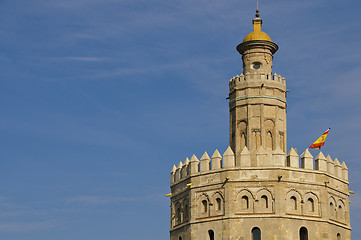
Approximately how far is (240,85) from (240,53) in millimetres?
2591

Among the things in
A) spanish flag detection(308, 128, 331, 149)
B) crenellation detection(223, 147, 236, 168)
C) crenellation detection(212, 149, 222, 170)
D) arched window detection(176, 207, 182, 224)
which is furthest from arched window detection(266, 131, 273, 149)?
arched window detection(176, 207, 182, 224)

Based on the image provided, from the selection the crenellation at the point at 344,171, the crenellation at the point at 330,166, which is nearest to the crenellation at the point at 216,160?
the crenellation at the point at 330,166

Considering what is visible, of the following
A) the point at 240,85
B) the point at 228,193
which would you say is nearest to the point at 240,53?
the point at 240,85

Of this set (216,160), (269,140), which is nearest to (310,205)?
(269,140)

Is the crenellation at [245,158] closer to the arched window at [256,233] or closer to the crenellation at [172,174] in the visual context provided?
the arched window at [256,233]

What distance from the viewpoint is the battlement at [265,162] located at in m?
45.9

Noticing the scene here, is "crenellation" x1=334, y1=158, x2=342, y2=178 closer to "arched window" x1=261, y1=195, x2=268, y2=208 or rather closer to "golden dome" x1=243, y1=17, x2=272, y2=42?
"arched window" x1=261, y1=195, x2=268, y2=208

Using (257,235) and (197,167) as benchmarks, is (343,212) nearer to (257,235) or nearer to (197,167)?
(257,235)

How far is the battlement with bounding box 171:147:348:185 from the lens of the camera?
45938 millimetres

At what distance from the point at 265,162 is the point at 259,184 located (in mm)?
1389

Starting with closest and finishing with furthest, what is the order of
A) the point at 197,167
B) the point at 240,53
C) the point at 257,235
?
the point at 257,235
the point at 197,167
the point at 240,53

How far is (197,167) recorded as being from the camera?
157 feet

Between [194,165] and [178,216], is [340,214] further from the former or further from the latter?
[178,216]

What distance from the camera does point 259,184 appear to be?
45.6 metres
